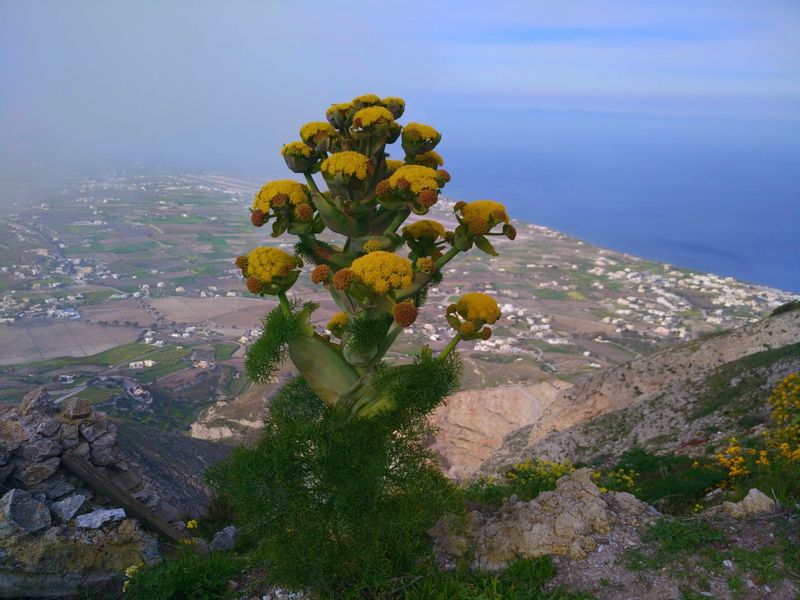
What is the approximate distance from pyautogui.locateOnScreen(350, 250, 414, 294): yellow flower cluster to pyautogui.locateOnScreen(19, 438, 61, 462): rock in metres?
6.67

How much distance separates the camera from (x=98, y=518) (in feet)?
24.3

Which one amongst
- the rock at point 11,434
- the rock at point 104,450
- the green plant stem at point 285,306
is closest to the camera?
the green plant stem at point 285,306

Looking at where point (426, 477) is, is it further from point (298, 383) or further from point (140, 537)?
point (140, 537)

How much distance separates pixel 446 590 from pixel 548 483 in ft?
13.5

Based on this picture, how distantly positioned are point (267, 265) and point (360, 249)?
1055 mm

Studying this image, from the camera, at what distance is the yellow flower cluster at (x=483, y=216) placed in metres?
5.50

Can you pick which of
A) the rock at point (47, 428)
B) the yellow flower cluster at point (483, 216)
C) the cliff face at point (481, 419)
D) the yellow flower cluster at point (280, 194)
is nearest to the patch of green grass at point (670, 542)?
the yellow flower cluster at point (483, 216)

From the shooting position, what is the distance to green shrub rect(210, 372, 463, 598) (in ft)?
18.6

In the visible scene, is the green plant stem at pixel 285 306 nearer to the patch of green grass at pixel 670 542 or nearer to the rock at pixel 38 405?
the patch of green grass at pixel 670 542

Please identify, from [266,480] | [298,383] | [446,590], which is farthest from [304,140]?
[446,590]

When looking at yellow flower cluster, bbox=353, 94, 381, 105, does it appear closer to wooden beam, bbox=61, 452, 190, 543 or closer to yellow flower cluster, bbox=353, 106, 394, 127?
yellow flower cluster, bbox=353, 106, 394, 127

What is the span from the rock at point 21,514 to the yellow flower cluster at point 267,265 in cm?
451

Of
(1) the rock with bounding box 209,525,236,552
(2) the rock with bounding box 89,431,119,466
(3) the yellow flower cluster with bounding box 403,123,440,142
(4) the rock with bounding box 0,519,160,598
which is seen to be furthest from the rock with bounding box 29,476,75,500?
(3) the yellow flower cluster with bounding box 403,123,440,142

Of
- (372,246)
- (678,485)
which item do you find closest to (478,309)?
(372,246)
